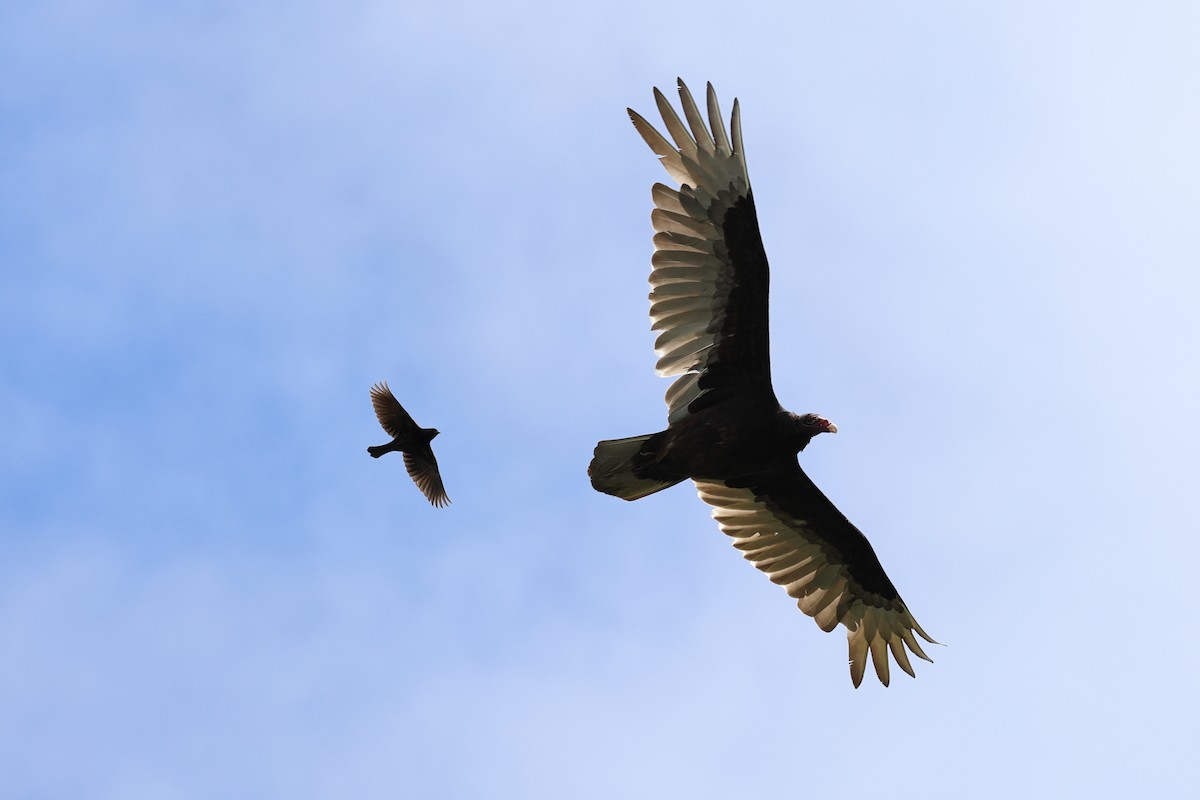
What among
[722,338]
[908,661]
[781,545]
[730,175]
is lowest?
[908,661]

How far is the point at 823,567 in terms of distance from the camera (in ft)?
36.3

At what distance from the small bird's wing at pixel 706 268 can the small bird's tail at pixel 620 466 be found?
39cm

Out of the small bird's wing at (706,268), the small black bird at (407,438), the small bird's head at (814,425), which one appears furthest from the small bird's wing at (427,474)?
the small bird's head at (814,425)

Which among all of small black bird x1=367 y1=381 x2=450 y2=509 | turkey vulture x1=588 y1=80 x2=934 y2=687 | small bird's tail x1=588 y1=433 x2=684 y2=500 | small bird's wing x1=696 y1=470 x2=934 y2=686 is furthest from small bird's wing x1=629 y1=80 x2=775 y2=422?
small black bird x1=367 y1=381 x2=450 y2=509

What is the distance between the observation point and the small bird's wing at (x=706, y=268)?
31.3 ft

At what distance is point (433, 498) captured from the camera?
13523 millimetres

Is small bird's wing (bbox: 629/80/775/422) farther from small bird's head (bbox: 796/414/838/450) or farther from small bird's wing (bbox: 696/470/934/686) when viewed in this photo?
small bird's wing (bbox: 696/470/934/686)

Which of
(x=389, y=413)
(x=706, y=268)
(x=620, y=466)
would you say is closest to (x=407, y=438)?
(x=389, y=413)

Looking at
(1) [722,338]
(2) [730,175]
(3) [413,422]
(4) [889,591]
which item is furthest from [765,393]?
(3) [413,422]

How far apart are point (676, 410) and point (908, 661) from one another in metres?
2.99

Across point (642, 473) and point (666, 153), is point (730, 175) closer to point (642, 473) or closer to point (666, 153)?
point (666, 153)

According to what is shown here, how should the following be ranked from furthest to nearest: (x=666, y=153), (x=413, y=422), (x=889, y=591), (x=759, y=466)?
(x=413, y=422)
(x=889, y=591)
(x=759, y=466)
(x=666, y=153)

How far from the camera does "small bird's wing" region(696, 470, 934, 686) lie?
10852mm

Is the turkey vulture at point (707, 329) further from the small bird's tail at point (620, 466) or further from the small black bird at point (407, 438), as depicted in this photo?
the small black bird at point (407, 438)
